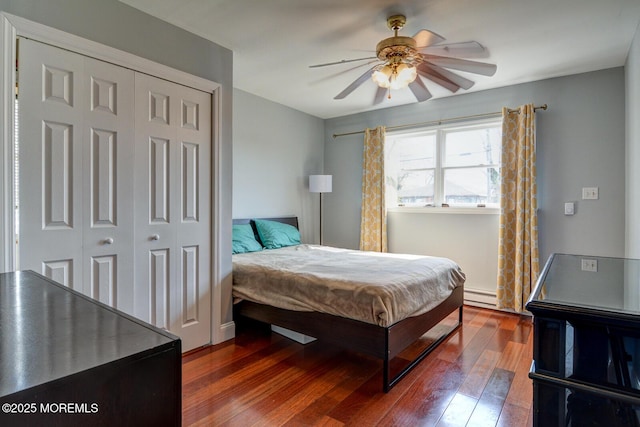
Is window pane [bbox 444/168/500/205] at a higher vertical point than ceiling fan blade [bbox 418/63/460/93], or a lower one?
lower

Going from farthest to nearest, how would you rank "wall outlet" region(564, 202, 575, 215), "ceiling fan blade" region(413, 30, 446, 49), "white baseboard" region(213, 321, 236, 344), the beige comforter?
"wall outlet" region(564, 202, 575, 215), "white baseboard" region(213, 321, 236, 344), the beige comforter, "ceiling fan blade" region(413, 30, 446, 49)

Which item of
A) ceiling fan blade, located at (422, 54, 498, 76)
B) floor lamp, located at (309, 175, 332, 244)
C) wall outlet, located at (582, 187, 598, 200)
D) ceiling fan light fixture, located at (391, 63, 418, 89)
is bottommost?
wall outlet, located at (582, 187, 598, 200)

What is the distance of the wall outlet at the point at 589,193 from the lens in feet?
10.5

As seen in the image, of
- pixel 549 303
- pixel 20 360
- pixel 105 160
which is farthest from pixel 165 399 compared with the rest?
pixel 105 160

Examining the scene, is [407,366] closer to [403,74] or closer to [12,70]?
[403,74]

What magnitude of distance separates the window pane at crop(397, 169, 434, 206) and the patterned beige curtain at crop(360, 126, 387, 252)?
11.6 inches

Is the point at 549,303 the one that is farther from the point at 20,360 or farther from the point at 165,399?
the point at 20,360

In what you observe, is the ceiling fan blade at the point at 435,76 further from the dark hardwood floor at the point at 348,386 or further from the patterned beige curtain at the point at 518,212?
the dark hardwood floor at the point at 348,386

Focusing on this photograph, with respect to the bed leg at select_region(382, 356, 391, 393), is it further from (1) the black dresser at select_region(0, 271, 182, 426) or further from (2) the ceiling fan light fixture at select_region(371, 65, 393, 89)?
(2) the ceiling fan light fixture at select_region(371, 65, 393, 89)

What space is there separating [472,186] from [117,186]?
11.8 feet

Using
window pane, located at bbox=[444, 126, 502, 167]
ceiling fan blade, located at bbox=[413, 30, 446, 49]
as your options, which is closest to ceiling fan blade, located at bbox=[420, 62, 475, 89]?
ceiling fan blade, located at bbox=[413, 30, 446, 49]

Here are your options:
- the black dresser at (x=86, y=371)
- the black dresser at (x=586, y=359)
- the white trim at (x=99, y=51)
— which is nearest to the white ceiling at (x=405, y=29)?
the white trim at (x=99, y=51)

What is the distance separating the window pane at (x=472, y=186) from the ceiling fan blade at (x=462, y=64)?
175cm

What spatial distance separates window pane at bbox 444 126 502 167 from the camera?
3.82 m
